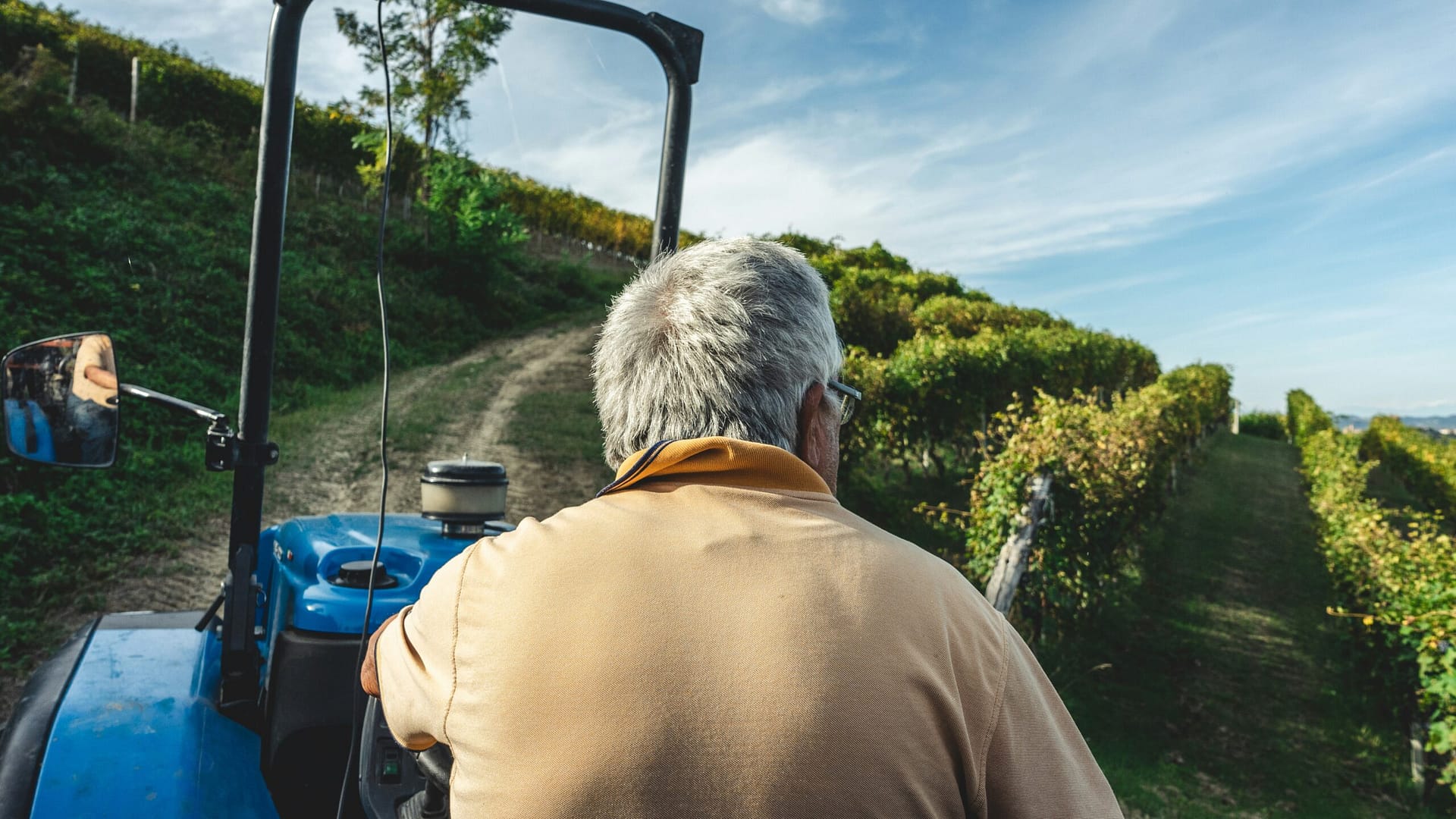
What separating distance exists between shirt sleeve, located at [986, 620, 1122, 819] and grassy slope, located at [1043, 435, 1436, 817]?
17.4ft

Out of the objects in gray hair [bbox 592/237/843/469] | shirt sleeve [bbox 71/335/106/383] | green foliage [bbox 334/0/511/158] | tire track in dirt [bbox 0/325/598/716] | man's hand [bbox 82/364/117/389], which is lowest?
tire track in dirt [bbox 0/325/598/716]

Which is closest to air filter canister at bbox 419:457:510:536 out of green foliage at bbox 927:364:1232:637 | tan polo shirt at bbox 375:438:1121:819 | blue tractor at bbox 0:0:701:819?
blue tractor at bbox 0:0:701:819

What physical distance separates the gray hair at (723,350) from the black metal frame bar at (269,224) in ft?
1.64

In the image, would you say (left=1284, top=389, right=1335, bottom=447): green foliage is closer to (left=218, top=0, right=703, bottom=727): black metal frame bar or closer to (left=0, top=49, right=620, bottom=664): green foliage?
(left=0, top=49, right=620, bottom=664): green foliage

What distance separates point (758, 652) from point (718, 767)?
134 millimetres

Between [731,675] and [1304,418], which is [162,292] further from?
[1304,418]

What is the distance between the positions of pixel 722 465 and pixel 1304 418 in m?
40.1

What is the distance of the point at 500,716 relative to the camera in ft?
3.30

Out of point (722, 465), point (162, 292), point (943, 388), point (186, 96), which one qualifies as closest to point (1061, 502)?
point (943, 388)

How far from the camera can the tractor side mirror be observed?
1.60m

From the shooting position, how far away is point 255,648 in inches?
73.4

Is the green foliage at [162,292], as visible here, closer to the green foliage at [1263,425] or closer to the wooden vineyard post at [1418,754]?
the wooden vineyard post at [1418,754]

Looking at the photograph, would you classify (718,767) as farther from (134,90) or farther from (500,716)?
(134,90)

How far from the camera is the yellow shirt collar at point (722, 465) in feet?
3.71
